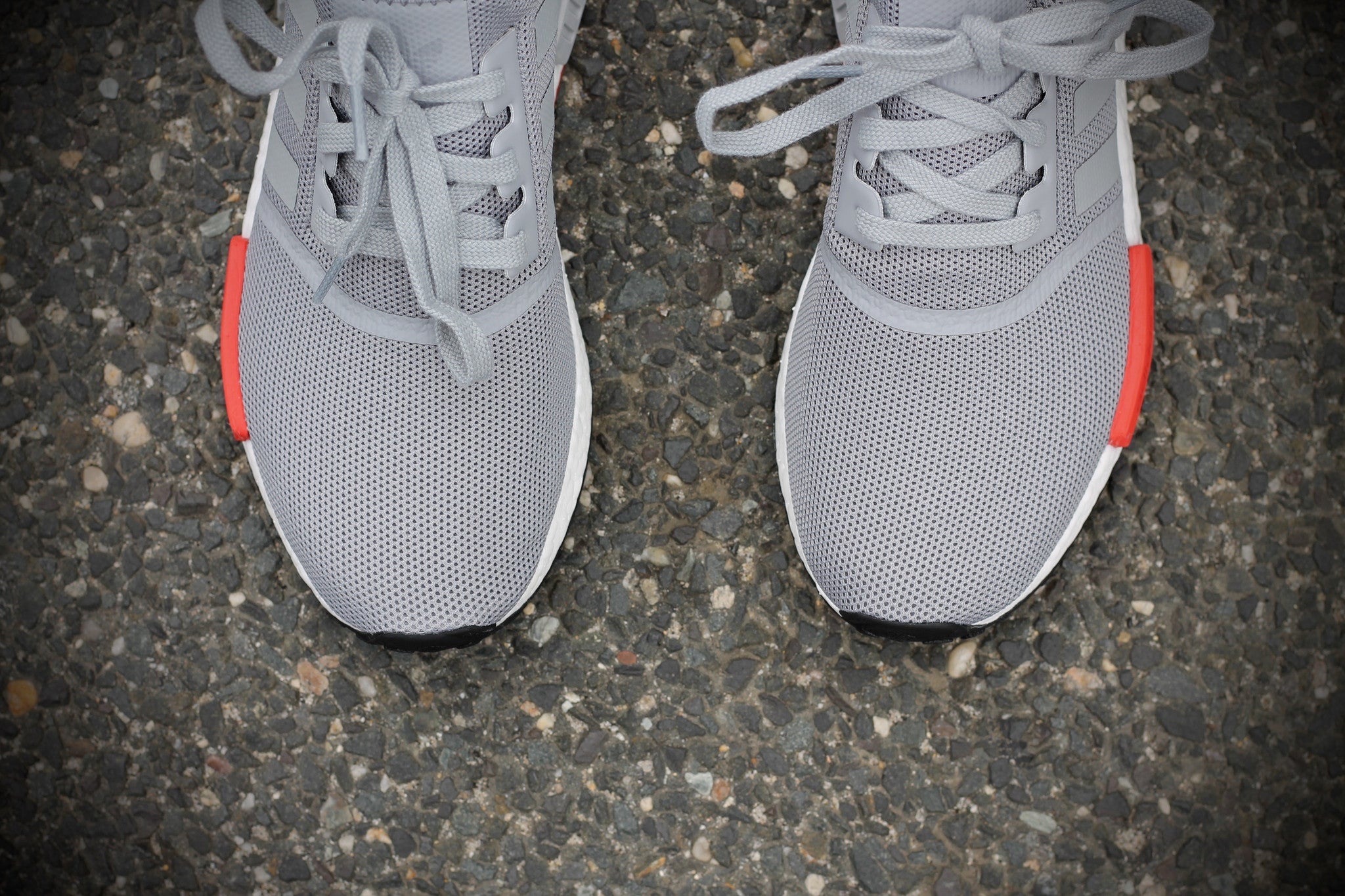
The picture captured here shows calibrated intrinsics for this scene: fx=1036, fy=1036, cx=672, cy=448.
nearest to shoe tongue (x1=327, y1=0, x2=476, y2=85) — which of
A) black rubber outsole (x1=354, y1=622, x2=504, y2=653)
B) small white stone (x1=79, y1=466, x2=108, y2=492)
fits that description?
black rubber outsole (x1=354, y1=622, x2=504, y2=653)

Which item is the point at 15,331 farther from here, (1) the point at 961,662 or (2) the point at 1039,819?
(2) the point at 1039,819

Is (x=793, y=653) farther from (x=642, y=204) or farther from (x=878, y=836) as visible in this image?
(x=642, y=204)

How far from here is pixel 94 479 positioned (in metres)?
1.24

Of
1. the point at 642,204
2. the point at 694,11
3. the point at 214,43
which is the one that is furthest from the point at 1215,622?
the point at 214,43

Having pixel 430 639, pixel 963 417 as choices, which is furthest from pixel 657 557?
pixel 963 417

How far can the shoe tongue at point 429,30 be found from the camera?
3.00 feet

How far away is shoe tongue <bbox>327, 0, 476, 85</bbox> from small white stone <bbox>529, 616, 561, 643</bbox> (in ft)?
1.97

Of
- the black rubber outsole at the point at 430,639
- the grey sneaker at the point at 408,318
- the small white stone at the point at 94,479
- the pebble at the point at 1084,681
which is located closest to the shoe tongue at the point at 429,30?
the grey sneaker at the point at 408,318

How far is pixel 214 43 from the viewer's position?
1.03m

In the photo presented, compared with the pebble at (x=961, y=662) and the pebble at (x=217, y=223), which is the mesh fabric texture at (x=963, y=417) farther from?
the pebble at (x=217, y=223)

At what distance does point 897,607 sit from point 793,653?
19 centimetres

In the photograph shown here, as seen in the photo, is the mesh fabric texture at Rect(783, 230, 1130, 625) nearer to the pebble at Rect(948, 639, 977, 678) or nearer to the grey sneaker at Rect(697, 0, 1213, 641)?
the grey sneaker at Rect(697, 0, 1213, 641)

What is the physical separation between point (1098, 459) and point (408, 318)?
0.73m

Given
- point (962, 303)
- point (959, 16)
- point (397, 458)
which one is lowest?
point (397, 458)
